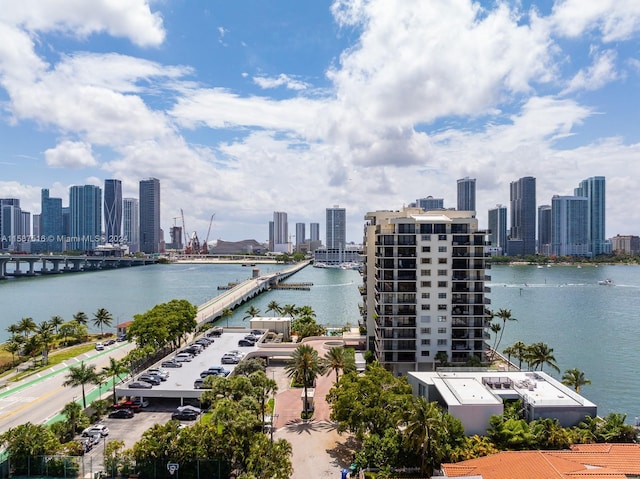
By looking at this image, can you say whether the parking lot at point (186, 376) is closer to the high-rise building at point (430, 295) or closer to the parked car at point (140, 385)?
the parked car at point (140, 385)

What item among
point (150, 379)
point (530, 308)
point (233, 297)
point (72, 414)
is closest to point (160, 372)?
point (150, 379)

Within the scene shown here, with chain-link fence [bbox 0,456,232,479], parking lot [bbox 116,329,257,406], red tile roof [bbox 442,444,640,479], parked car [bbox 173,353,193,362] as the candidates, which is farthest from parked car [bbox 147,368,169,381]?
red tile roof [bbox 442,444,640,479]

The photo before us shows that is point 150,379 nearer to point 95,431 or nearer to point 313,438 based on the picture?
point 95,431

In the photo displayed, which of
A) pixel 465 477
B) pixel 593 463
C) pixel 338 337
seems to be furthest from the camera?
pixel 338 337

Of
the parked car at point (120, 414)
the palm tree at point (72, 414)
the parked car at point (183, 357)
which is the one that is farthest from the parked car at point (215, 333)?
the palm tree at point (72, 414)

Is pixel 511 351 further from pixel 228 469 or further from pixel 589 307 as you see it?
pixel 589 307

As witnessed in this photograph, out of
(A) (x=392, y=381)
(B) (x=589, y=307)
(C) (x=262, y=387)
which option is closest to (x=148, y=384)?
(C) (x=262, y=387)
